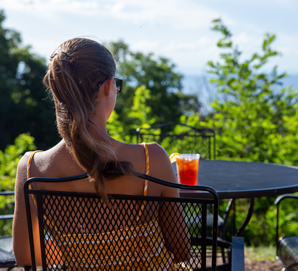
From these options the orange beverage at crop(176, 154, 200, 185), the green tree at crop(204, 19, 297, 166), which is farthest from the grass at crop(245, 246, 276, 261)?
the orange beverage at crop(176, 154, 200, 185)

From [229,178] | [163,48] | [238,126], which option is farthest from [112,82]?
[163,48]

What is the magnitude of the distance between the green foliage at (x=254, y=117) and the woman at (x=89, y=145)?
9.02 feet

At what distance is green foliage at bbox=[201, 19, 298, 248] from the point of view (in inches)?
148

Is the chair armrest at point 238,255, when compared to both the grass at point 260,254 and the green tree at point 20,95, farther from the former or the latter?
the green tree at point 20,95

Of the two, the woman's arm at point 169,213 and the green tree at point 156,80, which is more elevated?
the green tree at point 156,80

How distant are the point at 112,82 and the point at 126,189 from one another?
0.98 ft

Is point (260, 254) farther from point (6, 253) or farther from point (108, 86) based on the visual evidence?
point (108, 86)

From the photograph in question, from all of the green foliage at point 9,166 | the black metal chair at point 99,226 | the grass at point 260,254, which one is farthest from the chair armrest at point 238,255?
the green foliage at point 9,166

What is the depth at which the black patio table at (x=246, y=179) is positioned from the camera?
1517mm

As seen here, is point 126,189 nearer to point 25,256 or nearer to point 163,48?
point 25,256

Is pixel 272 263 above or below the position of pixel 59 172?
below

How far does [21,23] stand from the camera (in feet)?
102

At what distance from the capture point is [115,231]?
3.18 ft

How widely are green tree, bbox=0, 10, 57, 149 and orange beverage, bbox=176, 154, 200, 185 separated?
73.8 feet
